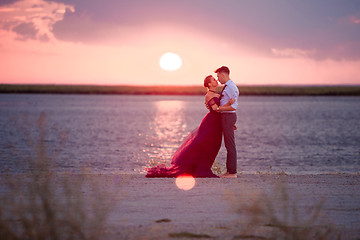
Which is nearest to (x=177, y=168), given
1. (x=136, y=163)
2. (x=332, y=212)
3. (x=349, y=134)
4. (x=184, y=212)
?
(x=184, y=212)

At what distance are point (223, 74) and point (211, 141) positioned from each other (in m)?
1.41

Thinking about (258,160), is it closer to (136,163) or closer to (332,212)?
(136,163)

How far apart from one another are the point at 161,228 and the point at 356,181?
15.4 feet

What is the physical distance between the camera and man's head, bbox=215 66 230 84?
877 cm

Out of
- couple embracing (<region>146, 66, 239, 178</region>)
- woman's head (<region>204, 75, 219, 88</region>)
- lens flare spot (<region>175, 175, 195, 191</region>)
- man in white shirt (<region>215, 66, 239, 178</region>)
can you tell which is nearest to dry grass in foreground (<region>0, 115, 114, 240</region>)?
lens flare spot (<region>175, 175, 195, 191</region>)

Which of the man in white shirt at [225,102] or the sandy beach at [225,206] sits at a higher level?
the man in white shirt at [225,102]

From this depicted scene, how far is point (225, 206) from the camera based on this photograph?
6242mm

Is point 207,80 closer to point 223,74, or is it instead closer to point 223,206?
point 223,74

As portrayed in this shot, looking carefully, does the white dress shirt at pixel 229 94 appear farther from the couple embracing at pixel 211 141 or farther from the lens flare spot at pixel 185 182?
the lens flare spot at pixel 185 182

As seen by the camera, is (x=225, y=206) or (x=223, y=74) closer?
(x=225, y=206)

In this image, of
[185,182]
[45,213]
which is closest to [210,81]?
[185,182]

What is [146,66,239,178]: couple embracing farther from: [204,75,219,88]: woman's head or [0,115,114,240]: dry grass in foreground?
[0,115,114,240]: dry grass in foreground

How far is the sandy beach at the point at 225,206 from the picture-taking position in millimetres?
5055

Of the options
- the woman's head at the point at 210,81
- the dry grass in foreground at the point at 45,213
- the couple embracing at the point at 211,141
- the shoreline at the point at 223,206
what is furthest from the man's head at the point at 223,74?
the dry grass in foreground at the point at 45,213
